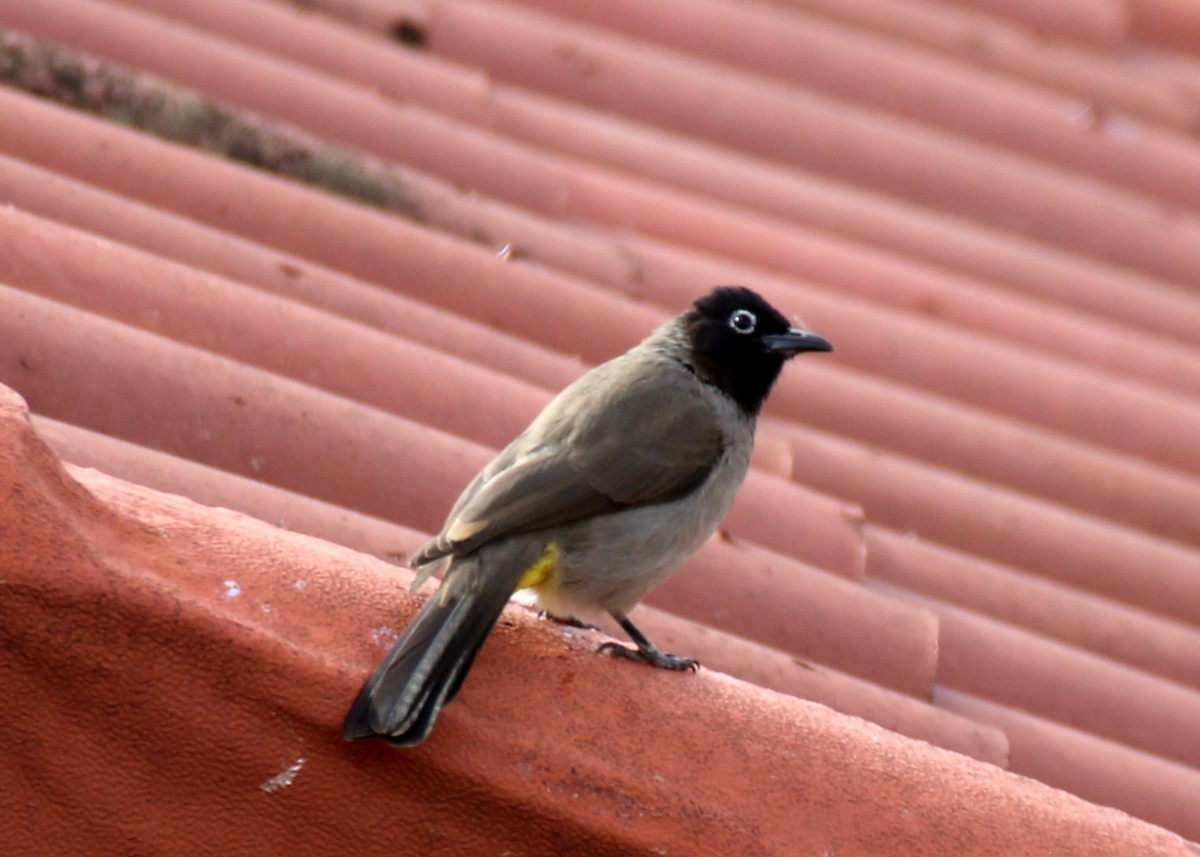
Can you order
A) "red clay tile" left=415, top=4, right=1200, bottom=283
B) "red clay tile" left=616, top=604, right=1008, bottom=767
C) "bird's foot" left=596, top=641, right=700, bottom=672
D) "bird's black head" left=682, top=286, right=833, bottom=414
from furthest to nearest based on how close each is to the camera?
"red clay tile" left=415, top=4, right=1200, bottom=283, "bird's black head" left=682, top=286, right=833, bottom=414, "red clay tile" left=616, top=604, right=1008, bottom=767, "bird's foot" left=596, top=641, right=700, bottom=672

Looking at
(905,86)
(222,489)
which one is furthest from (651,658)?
(905,86)

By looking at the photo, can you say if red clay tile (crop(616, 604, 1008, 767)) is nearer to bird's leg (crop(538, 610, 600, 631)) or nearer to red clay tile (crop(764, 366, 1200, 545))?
bird's leg (crop(538, 610, 600, 631))

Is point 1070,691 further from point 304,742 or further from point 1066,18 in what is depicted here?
point 1066,18

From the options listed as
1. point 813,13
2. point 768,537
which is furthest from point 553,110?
point 768,537

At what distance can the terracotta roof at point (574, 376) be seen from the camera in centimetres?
196

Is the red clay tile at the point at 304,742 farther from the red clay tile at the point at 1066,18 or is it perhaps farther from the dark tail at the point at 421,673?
the red clay tile at the point at 1066,18

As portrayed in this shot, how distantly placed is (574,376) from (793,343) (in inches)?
19.5

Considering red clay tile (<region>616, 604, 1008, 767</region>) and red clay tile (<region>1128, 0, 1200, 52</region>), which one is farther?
red clay tile (<region>1128, 0, 1200, 52</region>)

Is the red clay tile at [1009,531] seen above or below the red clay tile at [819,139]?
below

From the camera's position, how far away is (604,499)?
109 inches

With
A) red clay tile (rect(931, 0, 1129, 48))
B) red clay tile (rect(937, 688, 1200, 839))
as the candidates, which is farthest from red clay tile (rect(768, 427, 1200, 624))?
red clay tile (rect(931, 0, 1129, 48))

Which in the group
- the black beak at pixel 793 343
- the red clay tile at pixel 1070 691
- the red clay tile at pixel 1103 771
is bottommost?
the red clay tile at pixel 1103 771

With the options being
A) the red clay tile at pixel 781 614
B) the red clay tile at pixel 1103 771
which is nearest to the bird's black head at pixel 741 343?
the red clay tile at pixel 781 614

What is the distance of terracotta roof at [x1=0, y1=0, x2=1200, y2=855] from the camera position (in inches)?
77.0
